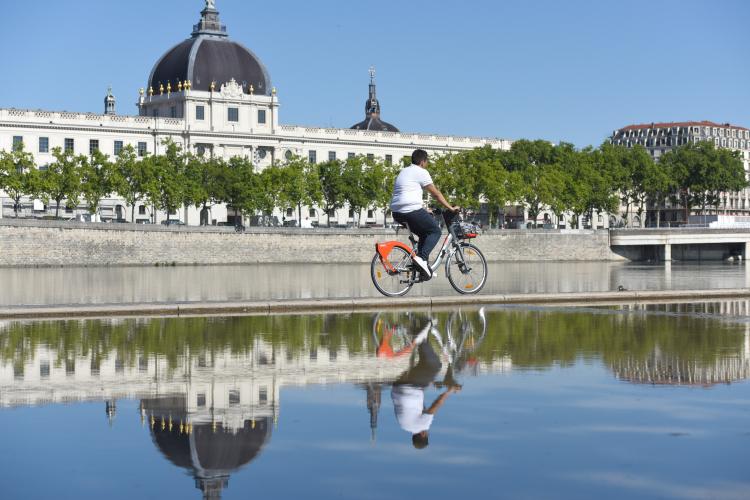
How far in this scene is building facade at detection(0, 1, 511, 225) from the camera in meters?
115

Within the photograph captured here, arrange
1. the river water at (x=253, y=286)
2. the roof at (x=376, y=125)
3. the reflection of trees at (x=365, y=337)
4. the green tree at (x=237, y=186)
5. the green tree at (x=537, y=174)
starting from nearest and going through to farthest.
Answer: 1. the reflection of trees at (x=365, y=337)
2. the river water at (x=253, y=286)
3. the green tree at (x=237, y=186)
4. the green tree at (x=537, y=174)
5. the roof at (x=376, y=125)

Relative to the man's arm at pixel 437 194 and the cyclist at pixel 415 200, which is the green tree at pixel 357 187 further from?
the cyclist at pixel 415 200

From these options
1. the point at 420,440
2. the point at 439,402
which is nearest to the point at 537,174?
the point at 439,402

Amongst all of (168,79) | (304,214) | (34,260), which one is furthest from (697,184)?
(34,260)

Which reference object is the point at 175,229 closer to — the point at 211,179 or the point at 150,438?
the point at 211,179

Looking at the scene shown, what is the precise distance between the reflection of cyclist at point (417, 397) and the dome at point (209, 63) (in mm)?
113736

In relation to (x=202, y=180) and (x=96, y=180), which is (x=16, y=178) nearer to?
(x=96, y=180)

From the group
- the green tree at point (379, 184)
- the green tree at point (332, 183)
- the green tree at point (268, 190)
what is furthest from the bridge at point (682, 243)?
the green tree at point (268, 190)

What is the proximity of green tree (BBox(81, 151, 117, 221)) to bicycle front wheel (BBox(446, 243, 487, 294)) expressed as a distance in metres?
77.8

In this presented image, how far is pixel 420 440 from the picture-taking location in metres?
7.44

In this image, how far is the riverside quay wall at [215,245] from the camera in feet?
268

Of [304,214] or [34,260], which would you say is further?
[304,214]

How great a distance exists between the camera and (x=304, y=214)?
425ft

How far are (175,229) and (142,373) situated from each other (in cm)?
8004
